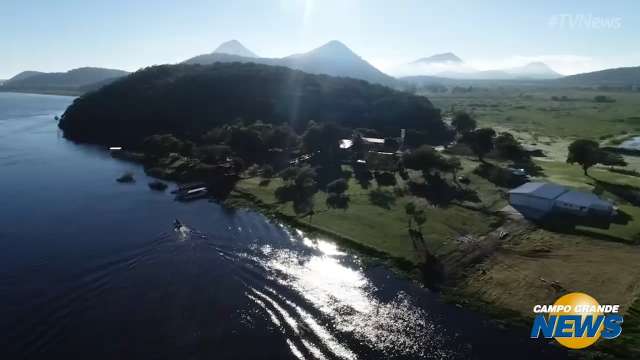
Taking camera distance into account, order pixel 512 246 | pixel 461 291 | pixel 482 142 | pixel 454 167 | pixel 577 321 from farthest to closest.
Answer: pixel 482 142
pixel 454 167
pixel 512 246
pixel 461 291
pixel 577 321

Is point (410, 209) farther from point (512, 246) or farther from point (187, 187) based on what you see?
point (187, 187)

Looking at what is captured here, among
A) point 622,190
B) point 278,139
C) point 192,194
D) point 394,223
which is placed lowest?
point 394,223

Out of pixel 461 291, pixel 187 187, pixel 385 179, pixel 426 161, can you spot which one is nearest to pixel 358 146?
pixel 385 179

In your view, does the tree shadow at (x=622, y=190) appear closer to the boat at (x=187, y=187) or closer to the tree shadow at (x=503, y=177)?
the tree shadow at (x=503, y=177)

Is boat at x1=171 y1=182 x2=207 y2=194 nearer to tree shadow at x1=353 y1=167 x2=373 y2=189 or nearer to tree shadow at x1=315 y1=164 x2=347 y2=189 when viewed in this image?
tree shadow at x1=315 y1=164 x2=347 y2=189

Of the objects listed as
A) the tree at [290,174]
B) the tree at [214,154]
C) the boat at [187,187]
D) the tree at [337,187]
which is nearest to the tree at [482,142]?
the tree at [337,187]

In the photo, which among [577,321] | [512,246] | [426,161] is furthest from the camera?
[426,161]
